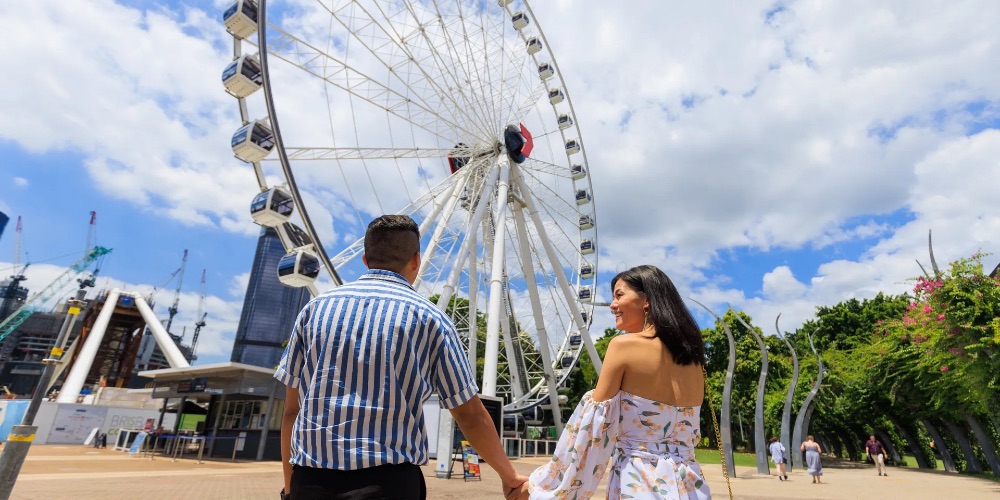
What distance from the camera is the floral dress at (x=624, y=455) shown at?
8.29 feet

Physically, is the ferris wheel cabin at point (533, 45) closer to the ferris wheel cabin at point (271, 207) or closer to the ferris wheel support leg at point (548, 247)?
the ferris wheel support leg at point (548, 247)

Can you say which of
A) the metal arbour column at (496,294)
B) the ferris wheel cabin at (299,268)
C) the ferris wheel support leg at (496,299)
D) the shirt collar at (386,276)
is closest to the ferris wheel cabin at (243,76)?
the ferris wheel cabin at (299,268)

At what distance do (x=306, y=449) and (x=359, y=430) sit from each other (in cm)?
21

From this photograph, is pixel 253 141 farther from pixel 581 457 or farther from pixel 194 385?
pixel 581 457

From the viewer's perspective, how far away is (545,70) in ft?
104

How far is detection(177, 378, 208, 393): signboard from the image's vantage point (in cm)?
2278

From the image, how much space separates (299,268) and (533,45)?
19643mm

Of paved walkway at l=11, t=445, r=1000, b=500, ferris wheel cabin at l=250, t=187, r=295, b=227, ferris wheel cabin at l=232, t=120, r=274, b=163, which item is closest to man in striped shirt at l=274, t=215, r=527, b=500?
paved walkway at l=11, t=445, r=1000, b=500

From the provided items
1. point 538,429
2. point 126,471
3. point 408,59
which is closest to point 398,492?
point 126,471

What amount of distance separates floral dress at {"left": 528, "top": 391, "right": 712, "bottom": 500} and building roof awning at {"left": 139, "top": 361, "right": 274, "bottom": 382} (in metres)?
19.8

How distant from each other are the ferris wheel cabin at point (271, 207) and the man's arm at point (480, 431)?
50.9 feet

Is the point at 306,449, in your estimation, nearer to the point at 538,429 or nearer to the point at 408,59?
the point at 408,59

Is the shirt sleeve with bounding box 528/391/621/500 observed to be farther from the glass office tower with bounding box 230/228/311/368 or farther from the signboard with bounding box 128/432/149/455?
the glass office tower with bounding box 230/228/311/368

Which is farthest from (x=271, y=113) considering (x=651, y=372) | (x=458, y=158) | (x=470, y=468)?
(x=651, y=372)
